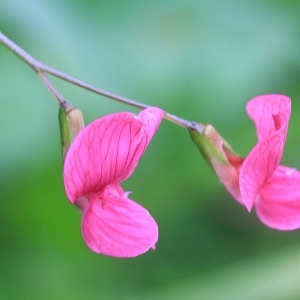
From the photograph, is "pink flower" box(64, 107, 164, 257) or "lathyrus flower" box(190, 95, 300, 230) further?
"lathyrus flower" box(190, 95, 300, 230)

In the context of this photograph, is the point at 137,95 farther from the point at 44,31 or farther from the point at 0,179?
the point at 0,179

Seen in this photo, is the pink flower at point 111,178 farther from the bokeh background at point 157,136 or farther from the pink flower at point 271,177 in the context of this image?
the bokeh background at point 157,136

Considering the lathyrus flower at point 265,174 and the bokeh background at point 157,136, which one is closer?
the lathyrus flower at point 265,174

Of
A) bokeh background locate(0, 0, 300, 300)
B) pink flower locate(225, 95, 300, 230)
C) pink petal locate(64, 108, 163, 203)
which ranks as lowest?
pink petal locate(64, 108, 163, 203)

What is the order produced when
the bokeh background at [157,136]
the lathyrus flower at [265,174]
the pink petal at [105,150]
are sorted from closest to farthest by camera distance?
the pink petal at [105,150], the lathyrus flower at [265,174], the bokeh background at [157,136]

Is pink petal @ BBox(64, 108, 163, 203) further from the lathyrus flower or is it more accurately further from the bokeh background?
the bokeh background

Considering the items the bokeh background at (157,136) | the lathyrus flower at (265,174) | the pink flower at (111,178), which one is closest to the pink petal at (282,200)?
the lathyrus flower at (265,174)

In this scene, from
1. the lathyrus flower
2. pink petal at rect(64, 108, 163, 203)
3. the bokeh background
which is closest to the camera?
pink petal at rect(64, 108, 163, 203)

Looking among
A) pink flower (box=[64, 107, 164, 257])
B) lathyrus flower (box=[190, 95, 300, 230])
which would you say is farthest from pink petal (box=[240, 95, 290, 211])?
pink flower (box=[64, 107, 164, 257])

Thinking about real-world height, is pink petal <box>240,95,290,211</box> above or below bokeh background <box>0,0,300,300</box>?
below

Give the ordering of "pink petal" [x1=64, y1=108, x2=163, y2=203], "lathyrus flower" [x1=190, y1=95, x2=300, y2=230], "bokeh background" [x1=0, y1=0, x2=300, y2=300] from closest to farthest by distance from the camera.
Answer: "pink petal" [x1=64, y1=108, x2=163, y2=203] < "lathyrus flower" [x1=190, y1=95, x2=300, y2=230] < "bokeh background" [x1=0, y1=0, x2=300, y2=300]
